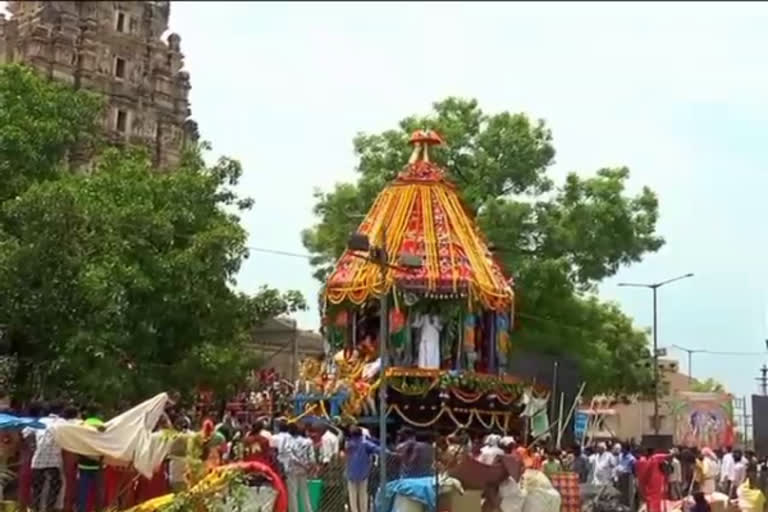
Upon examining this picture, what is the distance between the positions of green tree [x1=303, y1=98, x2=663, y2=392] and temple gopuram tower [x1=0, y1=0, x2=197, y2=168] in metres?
12.6

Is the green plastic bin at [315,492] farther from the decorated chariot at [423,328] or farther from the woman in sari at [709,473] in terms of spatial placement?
the woman in sari at [709,473]

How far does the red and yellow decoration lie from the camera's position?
22.8m

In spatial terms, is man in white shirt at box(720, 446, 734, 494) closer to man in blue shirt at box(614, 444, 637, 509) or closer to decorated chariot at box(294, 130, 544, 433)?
man in blue shirt at box(614, 444, 637, 509)

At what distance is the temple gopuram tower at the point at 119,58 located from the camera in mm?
41500

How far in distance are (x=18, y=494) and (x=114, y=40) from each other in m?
33.1

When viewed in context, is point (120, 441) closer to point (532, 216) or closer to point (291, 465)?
point (291, 465)

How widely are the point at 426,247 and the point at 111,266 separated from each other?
691 cm

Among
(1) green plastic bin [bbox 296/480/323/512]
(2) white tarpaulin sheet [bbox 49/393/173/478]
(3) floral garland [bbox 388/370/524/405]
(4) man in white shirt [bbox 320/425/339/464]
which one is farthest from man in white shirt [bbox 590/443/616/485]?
(2) white tarpaulin sheet [bbox 49/393/173/478]

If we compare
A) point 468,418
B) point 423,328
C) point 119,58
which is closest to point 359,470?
point 468,418

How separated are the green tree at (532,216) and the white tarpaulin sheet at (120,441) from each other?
17.9 m

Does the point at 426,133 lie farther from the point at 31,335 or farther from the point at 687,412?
the point at 687,412

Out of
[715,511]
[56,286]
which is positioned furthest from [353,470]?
[56,286]

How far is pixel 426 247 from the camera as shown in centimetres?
2362

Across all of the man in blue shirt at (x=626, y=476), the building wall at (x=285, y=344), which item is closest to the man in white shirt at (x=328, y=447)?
the man in blue shirt at (x=626, y=476)
